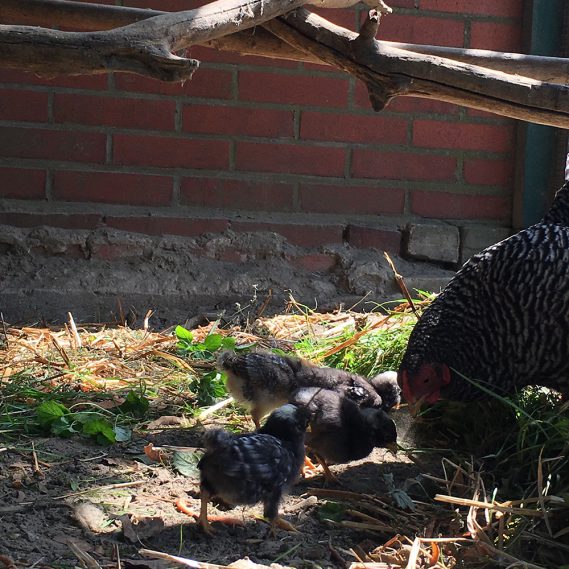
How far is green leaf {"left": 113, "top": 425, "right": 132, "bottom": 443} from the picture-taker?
3396 millimetres

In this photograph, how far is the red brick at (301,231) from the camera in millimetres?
5410

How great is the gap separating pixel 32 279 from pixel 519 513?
129 inches

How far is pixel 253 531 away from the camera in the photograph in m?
2.82

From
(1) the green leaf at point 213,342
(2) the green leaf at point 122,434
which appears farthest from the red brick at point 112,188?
(2) the green leaf at point 122,434

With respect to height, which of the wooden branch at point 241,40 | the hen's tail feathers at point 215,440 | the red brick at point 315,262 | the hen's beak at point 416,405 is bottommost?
the hen's beak at point 416,405

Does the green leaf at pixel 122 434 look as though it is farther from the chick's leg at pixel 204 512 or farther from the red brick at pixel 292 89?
the red brick at pixel 292 89

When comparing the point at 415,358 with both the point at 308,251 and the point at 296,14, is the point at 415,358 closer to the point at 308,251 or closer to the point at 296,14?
the point at 296,14

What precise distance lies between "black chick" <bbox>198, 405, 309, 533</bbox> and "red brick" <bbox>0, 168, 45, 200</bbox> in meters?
2.91

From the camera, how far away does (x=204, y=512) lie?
107 inches

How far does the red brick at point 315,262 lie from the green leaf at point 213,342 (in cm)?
113

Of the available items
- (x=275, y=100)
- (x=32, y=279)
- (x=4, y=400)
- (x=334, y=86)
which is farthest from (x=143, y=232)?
(x=4, y=400)

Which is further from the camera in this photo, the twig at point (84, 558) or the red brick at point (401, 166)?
the red brick at point (401, 166)

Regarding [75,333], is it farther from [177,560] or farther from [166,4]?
[177,560]

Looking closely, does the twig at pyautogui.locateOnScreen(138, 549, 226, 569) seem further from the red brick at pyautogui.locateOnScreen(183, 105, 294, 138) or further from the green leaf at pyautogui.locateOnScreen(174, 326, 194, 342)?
the red brick at pyautogui.locateOnScreen(183, 105, 294, 138)
